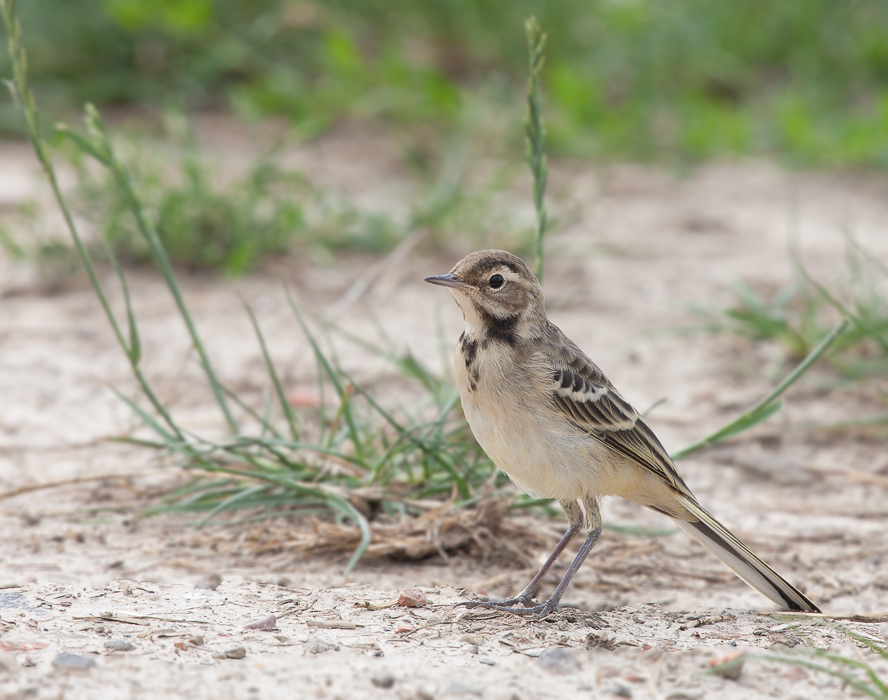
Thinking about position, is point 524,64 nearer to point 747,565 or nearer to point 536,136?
point 536,136

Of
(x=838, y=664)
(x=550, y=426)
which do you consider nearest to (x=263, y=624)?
(x=550, y=426)

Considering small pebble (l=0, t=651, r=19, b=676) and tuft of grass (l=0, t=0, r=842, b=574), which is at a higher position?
tuft of grass (l=0, t=0, r=842, b=574)

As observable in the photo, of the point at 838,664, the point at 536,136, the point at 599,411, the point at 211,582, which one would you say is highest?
the point at 536,136

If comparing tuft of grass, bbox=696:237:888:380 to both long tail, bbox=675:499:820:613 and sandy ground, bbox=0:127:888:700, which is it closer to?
sandy ground, bbox=0:127:888:700

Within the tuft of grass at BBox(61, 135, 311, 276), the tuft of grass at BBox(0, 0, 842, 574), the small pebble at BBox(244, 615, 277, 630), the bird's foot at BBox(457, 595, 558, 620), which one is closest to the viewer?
the small pebble at BBox(244, 615, 277, 630)

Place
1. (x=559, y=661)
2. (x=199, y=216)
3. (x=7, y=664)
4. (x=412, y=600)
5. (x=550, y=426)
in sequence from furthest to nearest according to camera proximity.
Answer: (x=199, y=216)
(x=550, y=426)
(x=412, y=600)
(x=559, y=661)
(x=7, y=664)

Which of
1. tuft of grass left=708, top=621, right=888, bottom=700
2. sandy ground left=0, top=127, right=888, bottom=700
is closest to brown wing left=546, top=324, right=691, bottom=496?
sandy ground left=0, top=127, right=888, bottom=700

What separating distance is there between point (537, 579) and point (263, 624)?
117 cm

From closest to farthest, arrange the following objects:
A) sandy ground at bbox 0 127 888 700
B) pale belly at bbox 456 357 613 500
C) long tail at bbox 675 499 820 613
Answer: sandy ground at bbox 0 127 888 700 < pale belly at bbox 456 357 613 500 < long tail at bbox 675 499 820 613

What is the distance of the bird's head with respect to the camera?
14.1 ft

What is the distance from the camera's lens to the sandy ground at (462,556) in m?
3.18

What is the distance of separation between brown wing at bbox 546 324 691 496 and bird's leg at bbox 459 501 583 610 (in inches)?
13.3

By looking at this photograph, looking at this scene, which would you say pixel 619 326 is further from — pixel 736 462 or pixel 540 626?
pixel 540 626

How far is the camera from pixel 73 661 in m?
3.04
